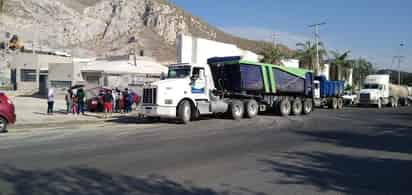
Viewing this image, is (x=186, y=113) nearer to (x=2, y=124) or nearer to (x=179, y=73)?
(x=179, y=73)

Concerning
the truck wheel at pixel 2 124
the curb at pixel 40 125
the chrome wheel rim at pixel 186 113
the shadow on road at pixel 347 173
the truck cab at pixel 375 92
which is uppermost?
the truck cab at pixel 375 92

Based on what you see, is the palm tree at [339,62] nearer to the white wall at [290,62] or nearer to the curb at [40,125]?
the white wall at [290,62]

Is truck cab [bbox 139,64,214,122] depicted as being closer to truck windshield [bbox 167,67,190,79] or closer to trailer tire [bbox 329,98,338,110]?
truck windshield [bbox 167,67,190,79]

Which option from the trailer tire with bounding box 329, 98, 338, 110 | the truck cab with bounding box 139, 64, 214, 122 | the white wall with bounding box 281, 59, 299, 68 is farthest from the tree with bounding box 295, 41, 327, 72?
the truck cab with bounding box 139, 64, 214, 122

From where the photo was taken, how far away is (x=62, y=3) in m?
157

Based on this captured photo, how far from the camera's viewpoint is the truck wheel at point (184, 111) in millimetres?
17578

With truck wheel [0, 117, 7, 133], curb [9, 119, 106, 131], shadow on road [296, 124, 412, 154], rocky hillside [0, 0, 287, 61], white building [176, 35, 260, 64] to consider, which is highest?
rocky hillside [0, 0, 287, 61]

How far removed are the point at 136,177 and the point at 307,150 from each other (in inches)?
216

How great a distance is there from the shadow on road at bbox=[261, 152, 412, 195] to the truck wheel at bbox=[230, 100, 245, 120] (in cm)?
1018

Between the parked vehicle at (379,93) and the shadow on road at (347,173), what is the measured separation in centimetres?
2994

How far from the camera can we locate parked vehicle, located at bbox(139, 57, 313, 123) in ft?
57.2

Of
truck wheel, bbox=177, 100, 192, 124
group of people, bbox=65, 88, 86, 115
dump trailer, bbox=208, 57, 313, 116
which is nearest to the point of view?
truck wheel, bbox=177, 100, 192, 124

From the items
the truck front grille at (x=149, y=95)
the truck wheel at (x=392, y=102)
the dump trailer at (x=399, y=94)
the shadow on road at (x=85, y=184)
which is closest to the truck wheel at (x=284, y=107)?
the truck front grille at (x=149, y=95)

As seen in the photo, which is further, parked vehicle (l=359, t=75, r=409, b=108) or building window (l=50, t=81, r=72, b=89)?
building window (l=50, t=81, r=72, b=89)
